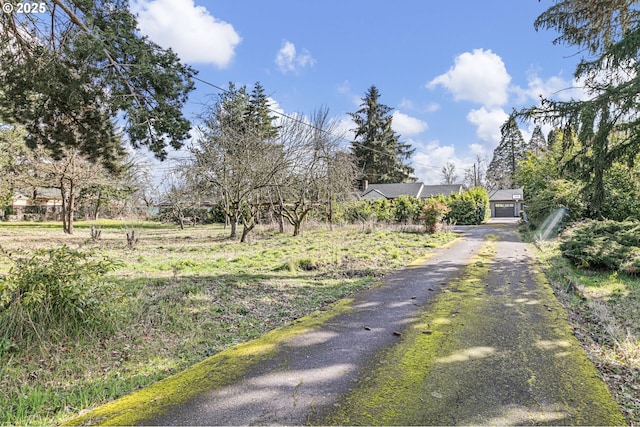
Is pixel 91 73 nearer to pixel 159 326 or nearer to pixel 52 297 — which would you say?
pixel 52 297

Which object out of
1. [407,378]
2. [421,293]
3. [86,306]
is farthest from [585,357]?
[86,306]

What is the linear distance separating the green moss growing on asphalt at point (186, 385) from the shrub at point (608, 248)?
26.0 feet

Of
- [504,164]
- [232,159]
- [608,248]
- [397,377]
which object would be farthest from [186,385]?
[504,164]

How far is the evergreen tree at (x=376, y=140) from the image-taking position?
40969 mm

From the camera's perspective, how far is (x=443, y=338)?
12.9 feet

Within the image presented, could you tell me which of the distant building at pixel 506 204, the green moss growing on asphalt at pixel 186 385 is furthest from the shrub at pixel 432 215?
the distant building at pixel 506 204

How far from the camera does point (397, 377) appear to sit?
299 centimetres

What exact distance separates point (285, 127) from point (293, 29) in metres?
4.44

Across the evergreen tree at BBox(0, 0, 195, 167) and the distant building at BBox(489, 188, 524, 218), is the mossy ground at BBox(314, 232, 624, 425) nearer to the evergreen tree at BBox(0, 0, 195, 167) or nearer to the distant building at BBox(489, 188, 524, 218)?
the evergreen tree at BBox(0, 0, 195, 167)

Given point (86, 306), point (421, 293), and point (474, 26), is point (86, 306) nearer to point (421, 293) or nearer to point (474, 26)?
point (421, 293)

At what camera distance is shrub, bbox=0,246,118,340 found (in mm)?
3436

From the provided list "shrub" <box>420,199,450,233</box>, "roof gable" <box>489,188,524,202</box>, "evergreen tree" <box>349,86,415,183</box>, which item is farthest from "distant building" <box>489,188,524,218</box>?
"shrub" <box>420,199,450,233</box>

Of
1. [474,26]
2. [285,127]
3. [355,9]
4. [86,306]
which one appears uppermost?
[355,9]

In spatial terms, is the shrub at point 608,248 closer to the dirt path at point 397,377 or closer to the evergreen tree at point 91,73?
the dirt path at point 397,377
